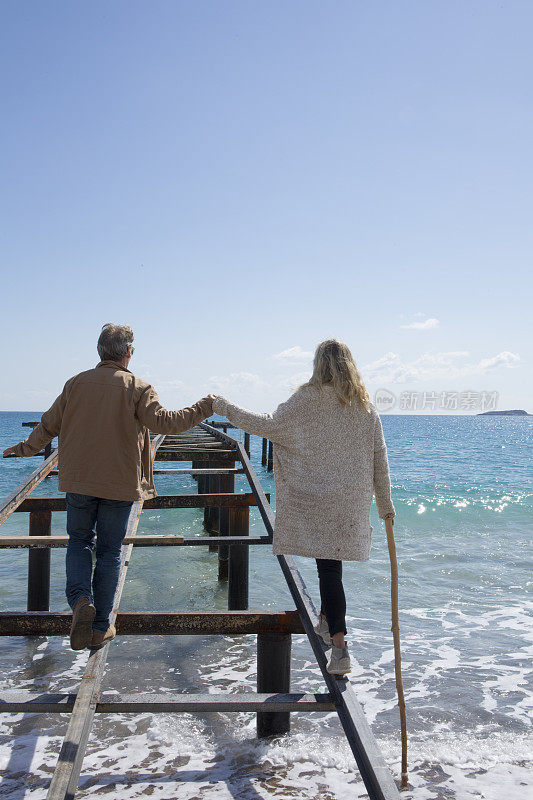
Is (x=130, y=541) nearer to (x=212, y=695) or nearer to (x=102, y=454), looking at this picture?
(x=102, y=454)

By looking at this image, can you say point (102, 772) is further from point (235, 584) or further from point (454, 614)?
point (454, 614)

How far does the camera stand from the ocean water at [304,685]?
363 centimetres

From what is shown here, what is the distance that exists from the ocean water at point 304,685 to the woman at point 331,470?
4.20ft

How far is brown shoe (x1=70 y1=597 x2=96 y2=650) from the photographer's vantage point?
315 cm

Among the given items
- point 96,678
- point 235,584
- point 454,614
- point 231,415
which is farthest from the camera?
point 454,614

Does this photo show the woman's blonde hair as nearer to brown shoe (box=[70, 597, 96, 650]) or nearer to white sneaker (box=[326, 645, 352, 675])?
white sneaker (box=[326, 645, 352, 675])

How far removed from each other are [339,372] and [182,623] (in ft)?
6.05

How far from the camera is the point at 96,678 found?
3049 millimetres

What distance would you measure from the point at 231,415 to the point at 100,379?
75 cm

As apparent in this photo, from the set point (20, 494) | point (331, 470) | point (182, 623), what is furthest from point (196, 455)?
point (331, 470)

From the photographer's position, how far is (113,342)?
3.42 metres

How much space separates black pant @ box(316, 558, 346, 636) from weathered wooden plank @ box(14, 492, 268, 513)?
3595 mm

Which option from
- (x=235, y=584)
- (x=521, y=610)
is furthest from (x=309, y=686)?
(x=521, y=610)

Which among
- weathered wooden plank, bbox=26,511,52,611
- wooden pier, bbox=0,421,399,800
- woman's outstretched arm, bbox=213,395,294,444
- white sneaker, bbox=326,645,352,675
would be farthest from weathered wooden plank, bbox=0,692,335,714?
weathered wooden plank, bbox=26,511,52,611
